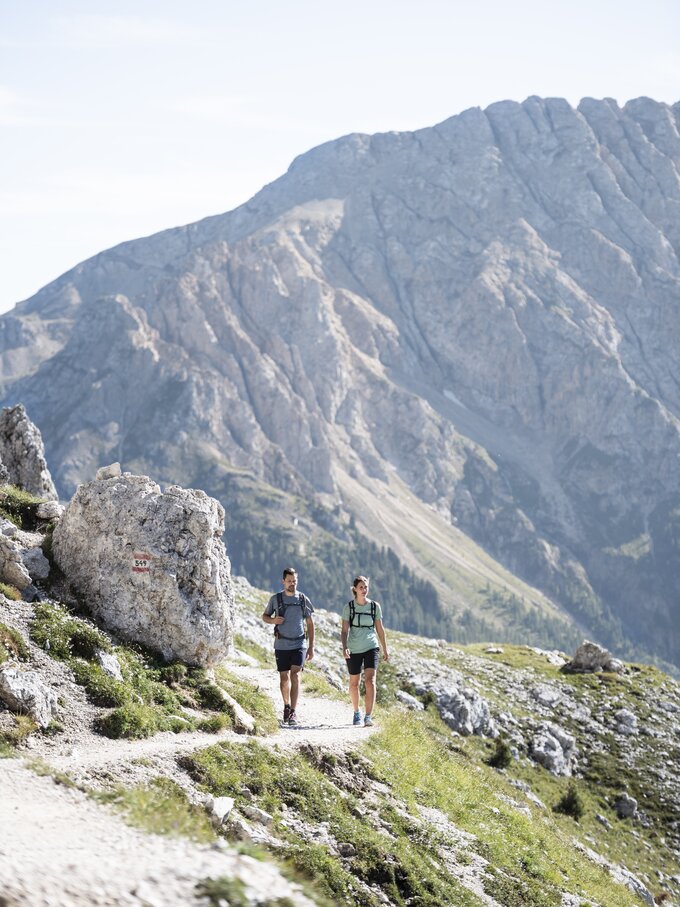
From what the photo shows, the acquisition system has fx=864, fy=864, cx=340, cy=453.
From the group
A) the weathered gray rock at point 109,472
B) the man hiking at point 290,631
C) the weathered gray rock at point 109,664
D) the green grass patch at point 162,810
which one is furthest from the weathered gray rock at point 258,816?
the weathered gray rock at point 109,472

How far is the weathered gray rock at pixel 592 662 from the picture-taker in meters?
Result: 64.6

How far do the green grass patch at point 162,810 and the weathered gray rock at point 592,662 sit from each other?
173ft

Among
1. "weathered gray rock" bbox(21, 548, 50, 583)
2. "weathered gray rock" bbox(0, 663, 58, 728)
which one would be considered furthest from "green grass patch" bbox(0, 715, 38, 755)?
"weathered gray rock" bbox(21, 548, 50, 583)

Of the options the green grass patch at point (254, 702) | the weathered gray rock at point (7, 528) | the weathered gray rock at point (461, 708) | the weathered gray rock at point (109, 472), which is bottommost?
the weathered gray rock at point (461, 708)

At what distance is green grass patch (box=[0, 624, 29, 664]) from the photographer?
2033cm

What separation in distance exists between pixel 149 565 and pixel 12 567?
3763 millimetres

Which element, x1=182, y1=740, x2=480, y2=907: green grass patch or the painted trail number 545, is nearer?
x1=182, y1=740, x2=480, y2=907: green grass patch

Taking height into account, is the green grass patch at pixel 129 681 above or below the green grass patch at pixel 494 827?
above

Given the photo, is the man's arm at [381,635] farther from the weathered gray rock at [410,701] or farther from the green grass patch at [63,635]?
the weathered gray rock at [410,701]

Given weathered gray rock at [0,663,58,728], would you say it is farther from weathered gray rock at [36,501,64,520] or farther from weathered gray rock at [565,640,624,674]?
weathered gray rock at [565,640,624,674]

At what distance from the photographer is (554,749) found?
48.4 m

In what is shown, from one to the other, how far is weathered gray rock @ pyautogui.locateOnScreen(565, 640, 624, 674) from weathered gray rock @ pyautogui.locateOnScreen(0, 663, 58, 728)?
52147 mm

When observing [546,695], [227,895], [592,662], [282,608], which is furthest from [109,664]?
[592,662]

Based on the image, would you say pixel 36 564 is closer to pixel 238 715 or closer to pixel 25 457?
pixel 238 715
